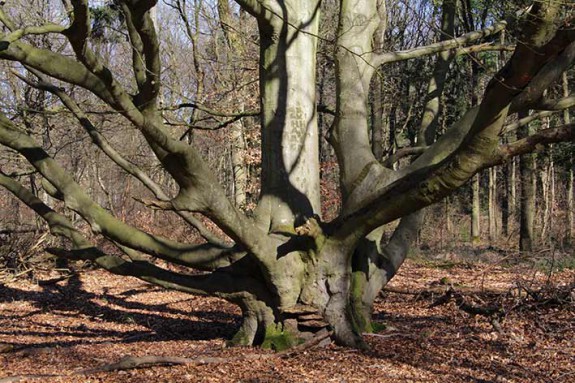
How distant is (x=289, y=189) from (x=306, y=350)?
5.68 feet

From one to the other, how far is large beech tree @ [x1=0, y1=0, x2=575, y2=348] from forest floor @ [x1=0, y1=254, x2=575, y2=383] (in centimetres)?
61

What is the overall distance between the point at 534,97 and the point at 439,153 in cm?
104

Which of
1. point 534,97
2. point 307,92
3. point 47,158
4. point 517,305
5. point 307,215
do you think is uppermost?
point 307,92

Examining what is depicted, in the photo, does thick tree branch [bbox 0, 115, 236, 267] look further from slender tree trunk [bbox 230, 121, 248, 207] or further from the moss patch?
slender tree trunk [bbox 230, 121, 248, 207]

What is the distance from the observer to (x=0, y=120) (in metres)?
5.79

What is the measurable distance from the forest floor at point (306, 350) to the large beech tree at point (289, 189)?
0.61 meters

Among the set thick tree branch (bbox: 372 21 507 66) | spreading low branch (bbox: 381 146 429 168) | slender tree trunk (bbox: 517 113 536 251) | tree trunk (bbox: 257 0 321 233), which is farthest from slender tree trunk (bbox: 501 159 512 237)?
tree trunk (bbox: 257 0 321 233)

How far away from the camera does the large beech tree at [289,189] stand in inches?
193

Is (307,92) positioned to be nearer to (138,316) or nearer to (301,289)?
(301,289)

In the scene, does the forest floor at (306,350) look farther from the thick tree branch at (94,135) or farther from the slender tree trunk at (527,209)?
the slender tree trunk at (527,209)

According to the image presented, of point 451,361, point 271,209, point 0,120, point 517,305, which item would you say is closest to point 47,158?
point 0,120

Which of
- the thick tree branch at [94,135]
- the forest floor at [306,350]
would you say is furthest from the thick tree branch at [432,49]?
the forest floor at [306,350]

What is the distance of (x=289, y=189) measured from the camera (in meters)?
6.48

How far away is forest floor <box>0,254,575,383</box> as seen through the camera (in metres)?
5.19
